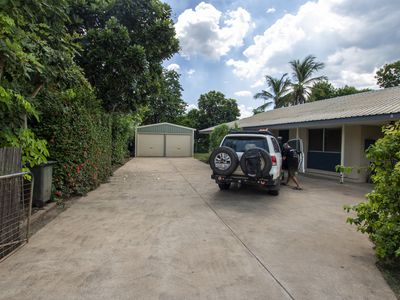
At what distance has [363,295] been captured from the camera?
9.12ft

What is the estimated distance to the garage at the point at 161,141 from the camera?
84.0ft

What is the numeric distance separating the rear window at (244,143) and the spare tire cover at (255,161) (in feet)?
1.96

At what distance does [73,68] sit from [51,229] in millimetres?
3367

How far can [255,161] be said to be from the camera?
6.78 m

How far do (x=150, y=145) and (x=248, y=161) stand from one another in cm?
1981

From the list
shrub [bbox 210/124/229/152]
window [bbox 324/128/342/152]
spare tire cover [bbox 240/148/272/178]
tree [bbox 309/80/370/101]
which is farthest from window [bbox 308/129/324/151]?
tree [bbox 309/80/370/101]

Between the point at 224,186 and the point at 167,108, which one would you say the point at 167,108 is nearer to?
the point at 167,108

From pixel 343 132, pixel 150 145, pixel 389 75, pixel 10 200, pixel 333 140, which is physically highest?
pixel 389 75

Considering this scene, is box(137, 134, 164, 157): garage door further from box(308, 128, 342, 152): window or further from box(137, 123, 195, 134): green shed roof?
box(308, 128, 342, 152): window

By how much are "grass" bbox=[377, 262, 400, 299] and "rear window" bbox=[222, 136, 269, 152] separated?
4185mm

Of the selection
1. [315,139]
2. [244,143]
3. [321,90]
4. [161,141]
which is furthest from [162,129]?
[244,143]

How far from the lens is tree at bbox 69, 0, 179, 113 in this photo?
9.86 meters

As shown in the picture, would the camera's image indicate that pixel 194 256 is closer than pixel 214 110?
Yes

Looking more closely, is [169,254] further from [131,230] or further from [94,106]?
[94,106]
